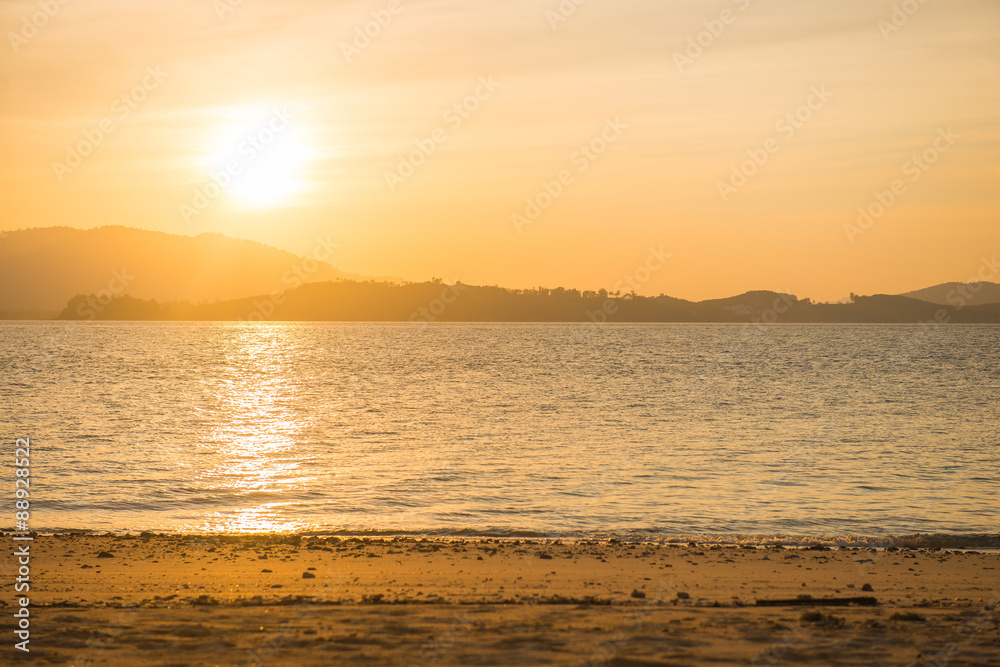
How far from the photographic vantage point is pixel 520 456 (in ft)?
103

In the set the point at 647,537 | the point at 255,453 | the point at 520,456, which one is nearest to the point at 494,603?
the point at 647,537

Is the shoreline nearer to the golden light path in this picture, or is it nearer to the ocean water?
the ocean water

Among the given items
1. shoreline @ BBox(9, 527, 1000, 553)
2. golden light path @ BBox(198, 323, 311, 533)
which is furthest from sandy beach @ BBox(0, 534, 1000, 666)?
golden light path @ BBox(198, 323, 311, 533)

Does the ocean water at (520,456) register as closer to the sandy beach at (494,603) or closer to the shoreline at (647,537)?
the shoreline at (647,537)

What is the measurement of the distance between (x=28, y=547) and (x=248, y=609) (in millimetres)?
7581

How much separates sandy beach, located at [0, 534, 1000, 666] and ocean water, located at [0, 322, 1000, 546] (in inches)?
122

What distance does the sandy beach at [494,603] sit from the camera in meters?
9.02

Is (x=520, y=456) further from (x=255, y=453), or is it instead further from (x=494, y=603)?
(x=494, y=603)

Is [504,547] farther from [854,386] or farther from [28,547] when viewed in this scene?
[854,386]

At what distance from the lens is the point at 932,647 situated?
912cm

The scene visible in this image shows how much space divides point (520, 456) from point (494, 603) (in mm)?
19867

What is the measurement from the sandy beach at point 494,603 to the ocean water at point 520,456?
10.2 ft

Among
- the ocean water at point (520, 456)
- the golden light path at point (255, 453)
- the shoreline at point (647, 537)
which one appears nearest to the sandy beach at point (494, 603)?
the shoreline at point (647, 537)

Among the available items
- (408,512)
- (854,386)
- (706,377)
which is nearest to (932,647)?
(408,512)
